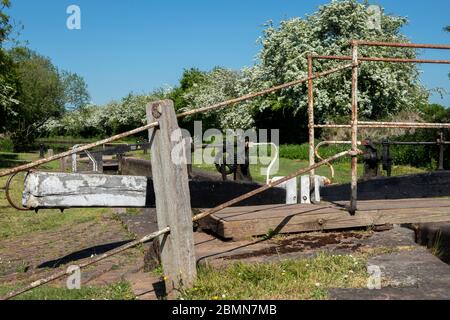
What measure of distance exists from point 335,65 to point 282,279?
102 ft

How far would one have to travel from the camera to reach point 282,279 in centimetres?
358

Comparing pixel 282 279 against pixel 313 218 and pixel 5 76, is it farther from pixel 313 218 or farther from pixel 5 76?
pixel 5 76

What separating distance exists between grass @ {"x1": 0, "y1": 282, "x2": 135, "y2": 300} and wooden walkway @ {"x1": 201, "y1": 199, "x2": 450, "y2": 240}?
106 cm

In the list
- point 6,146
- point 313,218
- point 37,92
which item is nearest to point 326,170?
point 313,218

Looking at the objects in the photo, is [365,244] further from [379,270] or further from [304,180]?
[304,180]

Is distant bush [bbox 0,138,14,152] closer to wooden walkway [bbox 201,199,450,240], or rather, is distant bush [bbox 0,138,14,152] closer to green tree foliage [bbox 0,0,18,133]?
green tree foliage [bbox 0,0,18,133]

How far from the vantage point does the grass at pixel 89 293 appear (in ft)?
12.9

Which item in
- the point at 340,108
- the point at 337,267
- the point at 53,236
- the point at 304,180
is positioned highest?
the point at 340,108

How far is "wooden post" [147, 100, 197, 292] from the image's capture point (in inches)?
145

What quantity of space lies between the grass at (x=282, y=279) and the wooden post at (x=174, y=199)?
0.15m

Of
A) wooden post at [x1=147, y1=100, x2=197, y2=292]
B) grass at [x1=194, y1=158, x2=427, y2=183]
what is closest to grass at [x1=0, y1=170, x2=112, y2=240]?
wooden post at [x1=147, y1=100, x2=197, y2=292]

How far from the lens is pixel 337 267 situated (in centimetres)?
376
